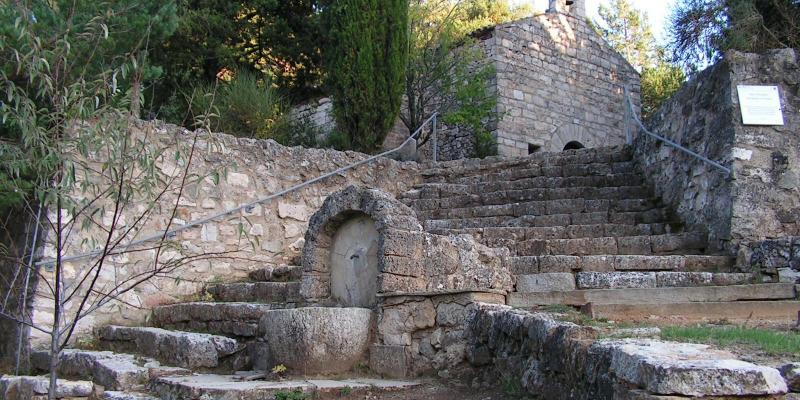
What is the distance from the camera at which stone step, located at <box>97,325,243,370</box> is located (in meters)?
6.04

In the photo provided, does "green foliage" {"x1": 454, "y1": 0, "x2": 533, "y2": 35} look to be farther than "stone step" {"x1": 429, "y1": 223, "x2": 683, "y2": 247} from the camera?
Yes

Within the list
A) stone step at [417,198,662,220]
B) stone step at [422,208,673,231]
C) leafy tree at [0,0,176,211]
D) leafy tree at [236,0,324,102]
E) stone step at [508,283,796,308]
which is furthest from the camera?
leafy tree at [236,0,324,102]

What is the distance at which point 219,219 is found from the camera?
28.0 ft

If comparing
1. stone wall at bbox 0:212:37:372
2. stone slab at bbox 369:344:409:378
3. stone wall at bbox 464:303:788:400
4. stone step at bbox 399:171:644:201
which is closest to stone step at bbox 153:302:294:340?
stone wall at bbox 0:212:37:372

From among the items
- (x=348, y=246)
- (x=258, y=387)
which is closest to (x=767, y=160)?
(x=348, y=246)

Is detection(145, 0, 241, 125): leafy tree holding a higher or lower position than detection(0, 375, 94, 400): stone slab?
higher

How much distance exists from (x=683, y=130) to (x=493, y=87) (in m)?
7.65

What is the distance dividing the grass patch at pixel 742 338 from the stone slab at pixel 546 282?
259 centimetres

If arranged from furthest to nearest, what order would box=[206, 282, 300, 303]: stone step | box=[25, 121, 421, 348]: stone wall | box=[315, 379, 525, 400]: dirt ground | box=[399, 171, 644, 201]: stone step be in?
box=[399, 171, 644, 201]: stone step < box=[25, 121, 421, 348]: stone wall < box=[206, 282, 300, 303]: stone step < box=[315, 379, 525, 400]: dirt ground

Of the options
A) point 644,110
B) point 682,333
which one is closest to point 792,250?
point 682,333

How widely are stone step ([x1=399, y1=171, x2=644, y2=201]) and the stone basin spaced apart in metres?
4.41

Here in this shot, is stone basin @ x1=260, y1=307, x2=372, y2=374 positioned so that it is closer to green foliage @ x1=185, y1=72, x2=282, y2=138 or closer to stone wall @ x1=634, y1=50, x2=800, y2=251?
stone wall @ x1=634, y1=50, x2=800, y2=251

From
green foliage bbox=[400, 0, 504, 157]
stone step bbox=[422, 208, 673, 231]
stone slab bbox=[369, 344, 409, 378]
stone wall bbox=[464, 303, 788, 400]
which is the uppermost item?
Result: green foliage bbox=[400, 0, 504, 157]

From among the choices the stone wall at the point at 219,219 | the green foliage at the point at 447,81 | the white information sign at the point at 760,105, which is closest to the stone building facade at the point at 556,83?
the green foliage at the point at 447,81
